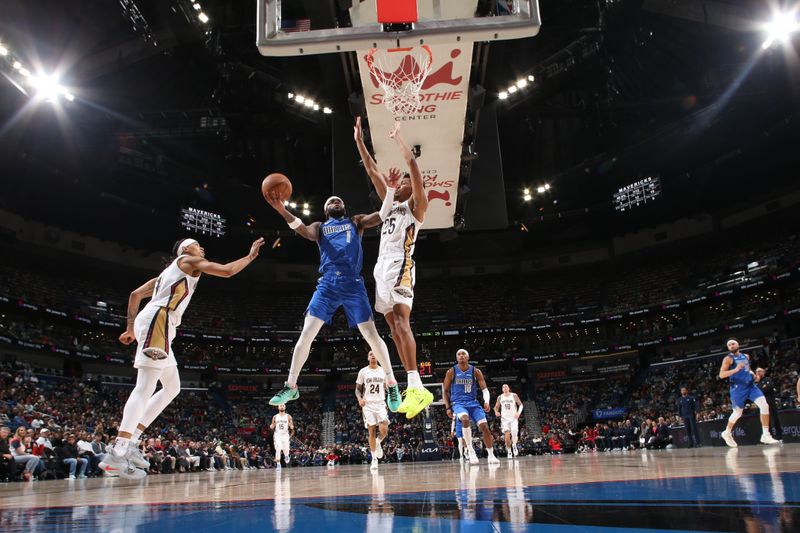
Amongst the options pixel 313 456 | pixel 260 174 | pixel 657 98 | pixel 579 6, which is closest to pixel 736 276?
pixel 657 98

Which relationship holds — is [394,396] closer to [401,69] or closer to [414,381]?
[414,381]

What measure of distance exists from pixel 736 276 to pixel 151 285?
31119mm

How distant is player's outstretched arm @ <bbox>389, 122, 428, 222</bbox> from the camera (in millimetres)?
5191

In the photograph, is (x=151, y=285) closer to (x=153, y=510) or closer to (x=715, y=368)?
(x=153, y=510)

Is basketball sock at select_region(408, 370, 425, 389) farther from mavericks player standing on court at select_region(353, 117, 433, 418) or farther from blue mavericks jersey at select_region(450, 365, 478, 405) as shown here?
blue mavericks jersey at select_region(450, 365, 478, 405)

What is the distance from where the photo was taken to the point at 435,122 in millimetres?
9633

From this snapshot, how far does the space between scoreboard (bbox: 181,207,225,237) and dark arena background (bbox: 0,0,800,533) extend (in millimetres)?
149

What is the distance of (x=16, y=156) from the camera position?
23.6m

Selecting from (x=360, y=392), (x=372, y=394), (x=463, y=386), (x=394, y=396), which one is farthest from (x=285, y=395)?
(x=372, y=394)

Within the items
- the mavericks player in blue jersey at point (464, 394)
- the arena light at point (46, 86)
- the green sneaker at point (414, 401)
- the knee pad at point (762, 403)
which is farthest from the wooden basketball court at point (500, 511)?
the arena light at point (46, 86)

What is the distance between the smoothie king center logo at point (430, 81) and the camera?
838cm

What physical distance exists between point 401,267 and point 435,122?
4872 mm

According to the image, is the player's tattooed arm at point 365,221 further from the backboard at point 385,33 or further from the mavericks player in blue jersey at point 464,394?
the mavericks player in blue jersey at point 464,394

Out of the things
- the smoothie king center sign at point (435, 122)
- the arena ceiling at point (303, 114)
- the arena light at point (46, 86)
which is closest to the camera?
the smoothie king center sign at point (435, 122)
